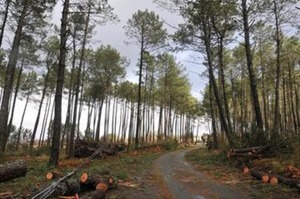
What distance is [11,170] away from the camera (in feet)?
30.2

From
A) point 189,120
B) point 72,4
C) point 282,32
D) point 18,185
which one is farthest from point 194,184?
point 189,120

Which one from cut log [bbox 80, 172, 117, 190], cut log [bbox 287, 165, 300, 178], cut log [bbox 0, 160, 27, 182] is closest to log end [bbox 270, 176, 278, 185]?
cut log [bbox 287, 165, 300, 178]

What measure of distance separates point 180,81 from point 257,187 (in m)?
30.4

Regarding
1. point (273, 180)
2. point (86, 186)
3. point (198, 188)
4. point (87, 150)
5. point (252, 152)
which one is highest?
point (252, 152)

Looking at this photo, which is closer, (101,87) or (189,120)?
(101,87)

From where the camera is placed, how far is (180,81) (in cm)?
3869

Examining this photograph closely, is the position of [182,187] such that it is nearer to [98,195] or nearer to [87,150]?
[98,195]

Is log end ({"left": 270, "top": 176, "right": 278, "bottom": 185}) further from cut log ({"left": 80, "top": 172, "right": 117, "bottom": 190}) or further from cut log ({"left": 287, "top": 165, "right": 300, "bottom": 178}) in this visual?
cut log ({"left": 80, "top": 172, "right": 117, "bottom": 190})

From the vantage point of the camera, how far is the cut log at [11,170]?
894 cm

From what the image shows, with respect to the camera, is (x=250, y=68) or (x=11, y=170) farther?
(x=250, y=68)

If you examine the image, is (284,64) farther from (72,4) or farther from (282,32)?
(72,4)

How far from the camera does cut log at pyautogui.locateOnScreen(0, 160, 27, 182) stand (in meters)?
8.94

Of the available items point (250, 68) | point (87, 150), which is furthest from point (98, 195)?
point (87, 150)

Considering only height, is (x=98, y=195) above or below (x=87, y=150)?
below
